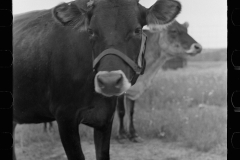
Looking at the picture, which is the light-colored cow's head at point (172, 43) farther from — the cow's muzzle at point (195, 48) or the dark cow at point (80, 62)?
the dark cow at point (80, 62)

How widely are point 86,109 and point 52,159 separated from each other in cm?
196

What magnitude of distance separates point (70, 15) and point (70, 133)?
1.02m

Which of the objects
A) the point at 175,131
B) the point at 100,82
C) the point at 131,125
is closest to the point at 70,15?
the point at 100,82

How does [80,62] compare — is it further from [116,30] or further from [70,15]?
[116,30]

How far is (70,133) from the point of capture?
238 cm

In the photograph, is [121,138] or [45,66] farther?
[121,138]

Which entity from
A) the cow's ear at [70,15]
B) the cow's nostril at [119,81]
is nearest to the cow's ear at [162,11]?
the cow's ear at [70,15]

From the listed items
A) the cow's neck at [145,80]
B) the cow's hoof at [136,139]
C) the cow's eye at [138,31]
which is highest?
the cow's eye at [138,31]

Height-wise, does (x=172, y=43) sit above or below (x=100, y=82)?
above

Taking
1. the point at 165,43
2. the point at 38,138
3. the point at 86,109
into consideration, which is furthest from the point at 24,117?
the point at 165,43

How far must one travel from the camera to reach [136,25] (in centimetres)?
209

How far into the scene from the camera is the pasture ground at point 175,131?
397 cm

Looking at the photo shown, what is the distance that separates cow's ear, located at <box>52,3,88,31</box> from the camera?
2.25 metres
